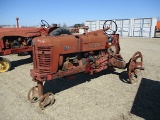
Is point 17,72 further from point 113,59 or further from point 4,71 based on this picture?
point 113,59

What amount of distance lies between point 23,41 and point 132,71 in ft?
15.6

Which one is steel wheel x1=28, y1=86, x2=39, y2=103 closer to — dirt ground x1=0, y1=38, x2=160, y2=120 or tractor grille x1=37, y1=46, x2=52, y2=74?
dirt ground x1=0, y1=38, x2=160, y2=120

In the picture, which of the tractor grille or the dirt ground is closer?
the dirt ground

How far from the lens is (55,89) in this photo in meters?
4.82

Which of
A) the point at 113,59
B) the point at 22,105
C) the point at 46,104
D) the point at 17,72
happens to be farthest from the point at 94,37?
the point at 17,72

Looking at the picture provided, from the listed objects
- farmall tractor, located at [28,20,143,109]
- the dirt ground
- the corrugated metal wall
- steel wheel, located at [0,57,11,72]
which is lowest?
the dirt ground

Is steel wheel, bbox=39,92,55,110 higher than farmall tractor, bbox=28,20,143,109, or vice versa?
farmall tractor, bbox=28,20,143,109

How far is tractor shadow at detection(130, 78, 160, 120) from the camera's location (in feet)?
11.6


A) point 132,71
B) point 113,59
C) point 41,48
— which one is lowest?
point 132,71

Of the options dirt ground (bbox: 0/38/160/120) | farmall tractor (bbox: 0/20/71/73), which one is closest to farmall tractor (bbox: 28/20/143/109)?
dirt ground (bbox: 0/38/160/120)

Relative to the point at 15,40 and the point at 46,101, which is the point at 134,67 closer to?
the point at 46,101

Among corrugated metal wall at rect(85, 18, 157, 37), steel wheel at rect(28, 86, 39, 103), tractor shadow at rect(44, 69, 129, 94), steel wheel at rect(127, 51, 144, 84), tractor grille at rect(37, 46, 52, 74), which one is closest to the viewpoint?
tractor grille at rect(37, 46, 52, 74)

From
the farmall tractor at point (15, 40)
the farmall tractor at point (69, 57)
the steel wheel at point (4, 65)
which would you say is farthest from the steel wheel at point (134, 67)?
the steel wheel at point (4, 65)

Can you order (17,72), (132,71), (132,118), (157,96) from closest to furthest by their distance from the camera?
1. (132,118)
2. (157,96)
3. (132,71)
4. (17,72)
